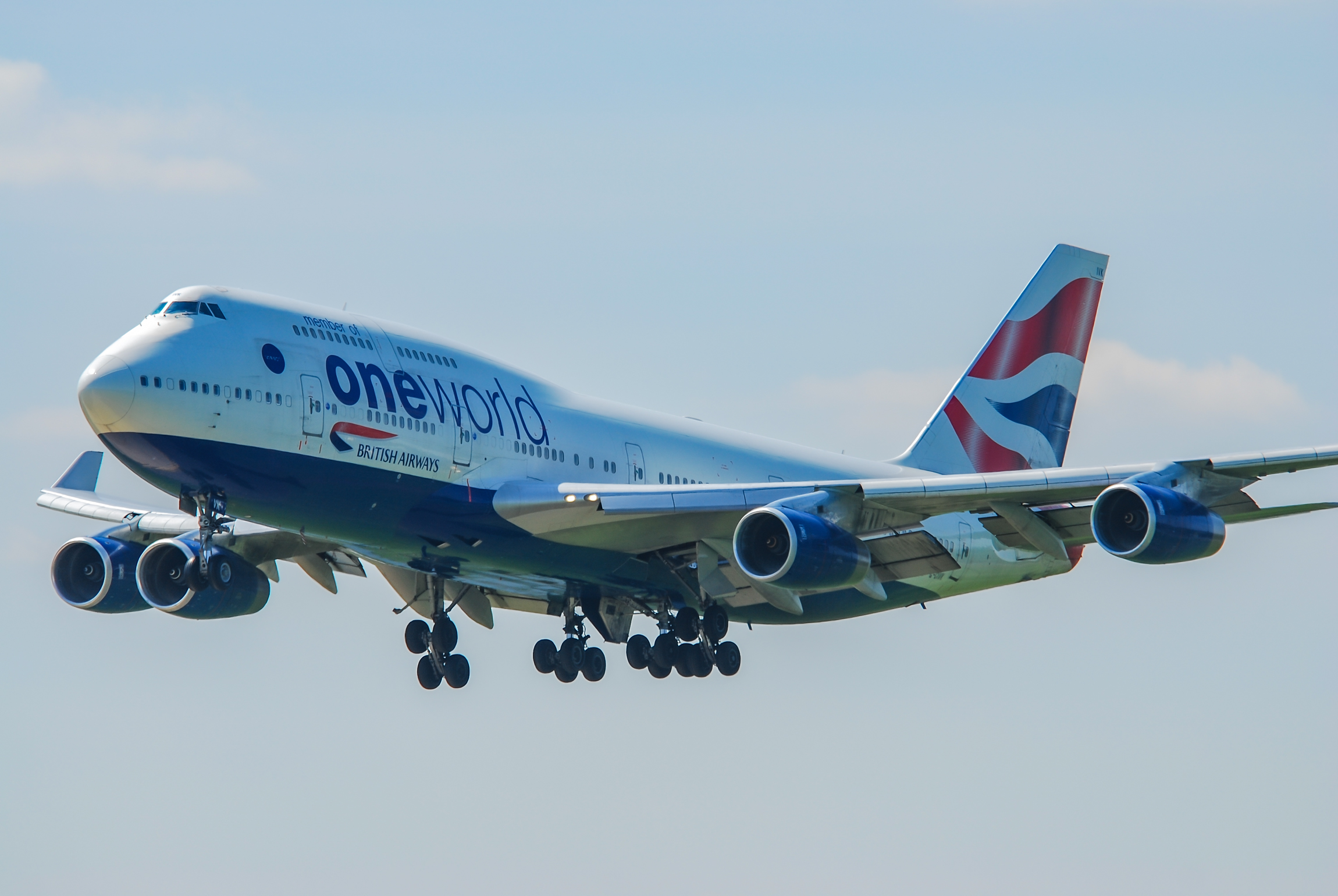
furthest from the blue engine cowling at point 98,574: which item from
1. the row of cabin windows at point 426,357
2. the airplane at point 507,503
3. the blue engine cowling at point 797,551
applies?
the blue engine cowling at point 797,551

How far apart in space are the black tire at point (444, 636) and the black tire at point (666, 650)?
4.53m

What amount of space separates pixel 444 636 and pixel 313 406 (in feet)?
31.7

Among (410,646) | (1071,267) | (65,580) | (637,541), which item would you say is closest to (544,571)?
(637,541)

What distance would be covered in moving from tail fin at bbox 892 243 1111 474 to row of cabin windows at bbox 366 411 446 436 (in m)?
16.6

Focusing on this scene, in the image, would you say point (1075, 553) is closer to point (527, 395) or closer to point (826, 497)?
point (826, 497)

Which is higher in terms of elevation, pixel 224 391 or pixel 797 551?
pixel 224 391

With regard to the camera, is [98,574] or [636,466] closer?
[636,466]

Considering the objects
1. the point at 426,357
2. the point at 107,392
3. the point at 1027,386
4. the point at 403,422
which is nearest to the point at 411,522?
the point at 403,422

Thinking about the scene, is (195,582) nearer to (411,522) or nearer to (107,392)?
(107,392)

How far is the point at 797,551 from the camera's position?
30.7m

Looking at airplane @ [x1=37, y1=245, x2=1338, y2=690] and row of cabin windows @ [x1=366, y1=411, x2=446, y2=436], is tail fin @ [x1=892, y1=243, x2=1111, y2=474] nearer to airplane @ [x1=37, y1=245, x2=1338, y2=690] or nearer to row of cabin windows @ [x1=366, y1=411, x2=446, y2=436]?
airplane @ [x1=37, y1=245, x2=1338, y2=690]

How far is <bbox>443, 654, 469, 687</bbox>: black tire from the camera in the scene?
124 feet

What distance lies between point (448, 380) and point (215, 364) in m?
5.11

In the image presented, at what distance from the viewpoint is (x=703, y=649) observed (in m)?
37.2
